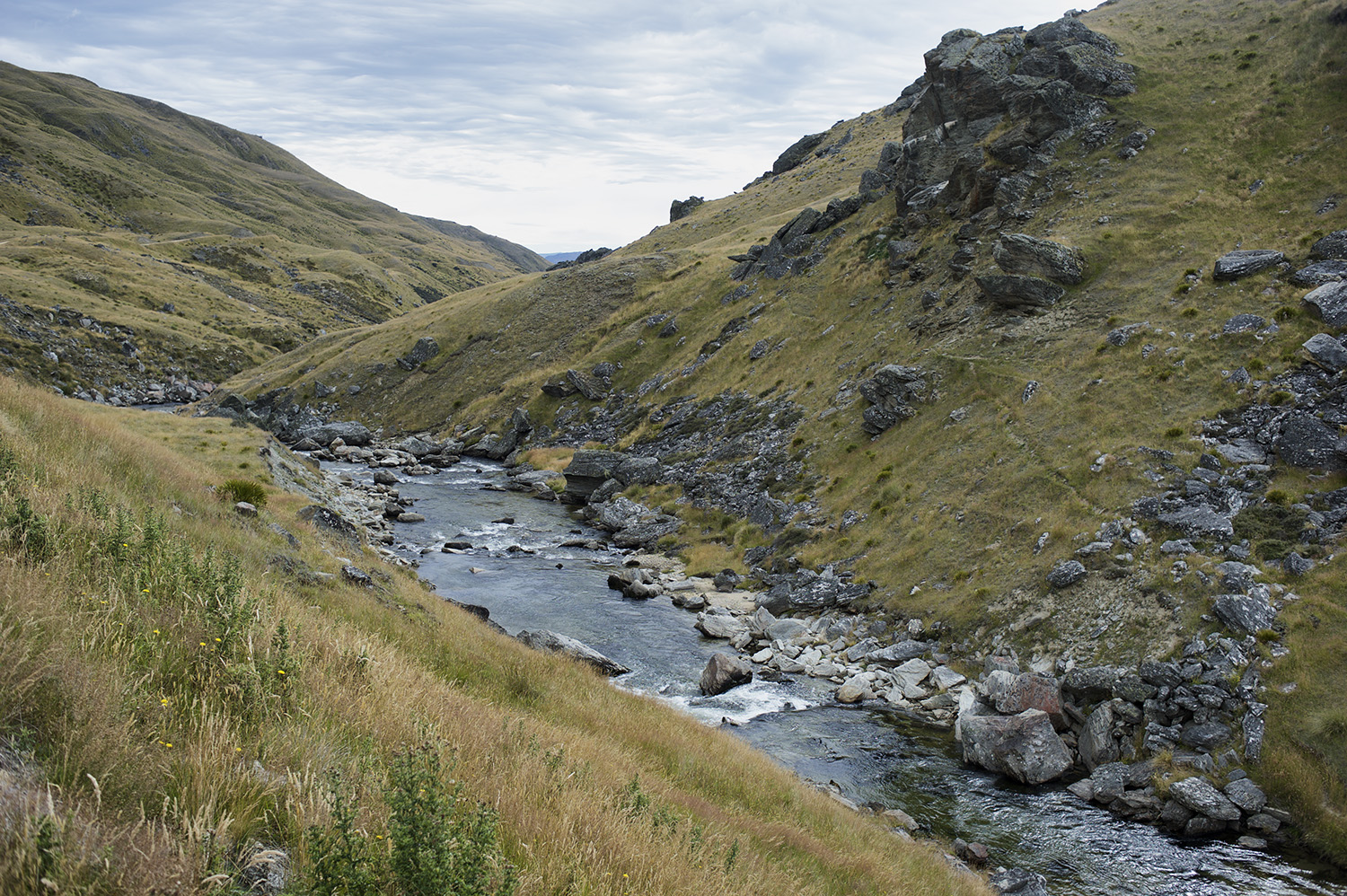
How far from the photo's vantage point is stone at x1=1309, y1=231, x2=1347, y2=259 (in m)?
28.1

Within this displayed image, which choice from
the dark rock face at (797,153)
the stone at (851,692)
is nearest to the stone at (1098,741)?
the stone at (851,692)

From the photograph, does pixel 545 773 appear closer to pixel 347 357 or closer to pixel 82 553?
pixel 82 553

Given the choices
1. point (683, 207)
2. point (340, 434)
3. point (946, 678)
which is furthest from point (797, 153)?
point (946, 678)

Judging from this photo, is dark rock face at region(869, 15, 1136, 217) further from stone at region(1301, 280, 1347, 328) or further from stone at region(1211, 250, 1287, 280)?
stone at region(1301, 280, 1347, 328)

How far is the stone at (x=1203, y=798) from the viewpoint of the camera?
15633 millimetres

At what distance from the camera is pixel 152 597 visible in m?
7.27

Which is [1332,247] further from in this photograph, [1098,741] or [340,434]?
[340,434]

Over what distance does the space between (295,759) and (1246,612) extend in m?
22.3

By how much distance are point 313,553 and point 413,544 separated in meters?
21.1

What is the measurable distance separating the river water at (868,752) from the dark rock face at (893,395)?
14.9m

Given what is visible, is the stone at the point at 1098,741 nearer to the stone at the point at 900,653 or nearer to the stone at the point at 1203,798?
the stone at the point at 1203,798

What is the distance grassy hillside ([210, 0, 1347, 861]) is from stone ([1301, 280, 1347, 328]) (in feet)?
1.63

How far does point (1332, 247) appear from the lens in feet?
93.1

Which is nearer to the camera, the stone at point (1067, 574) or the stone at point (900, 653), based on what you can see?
the stone at point (1067, 574)
